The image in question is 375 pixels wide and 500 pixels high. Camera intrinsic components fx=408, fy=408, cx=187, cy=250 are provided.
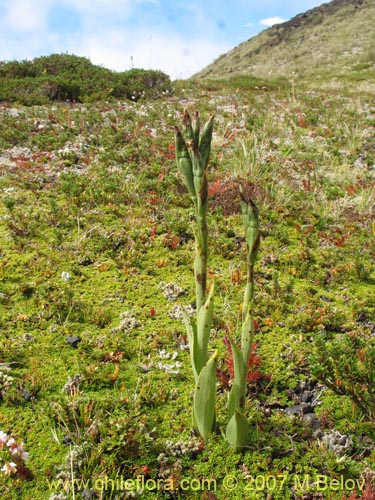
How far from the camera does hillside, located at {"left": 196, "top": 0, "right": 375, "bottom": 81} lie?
3672cm

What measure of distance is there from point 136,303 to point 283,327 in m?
1.82

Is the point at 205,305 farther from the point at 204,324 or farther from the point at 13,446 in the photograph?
the point at 13,446

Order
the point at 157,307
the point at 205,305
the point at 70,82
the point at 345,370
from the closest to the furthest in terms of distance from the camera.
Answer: the point at 205,305 → the point at 345,370 → the point at 157,307 → the point at 70,82

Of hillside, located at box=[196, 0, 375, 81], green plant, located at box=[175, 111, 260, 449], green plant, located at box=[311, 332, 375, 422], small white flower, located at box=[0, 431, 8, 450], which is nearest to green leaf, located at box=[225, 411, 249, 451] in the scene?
green plant, located at box=[175, 111, 260, 449]

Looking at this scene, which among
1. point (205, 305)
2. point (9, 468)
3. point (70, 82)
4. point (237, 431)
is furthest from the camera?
point (70, 82)

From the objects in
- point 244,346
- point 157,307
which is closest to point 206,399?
point 244,346

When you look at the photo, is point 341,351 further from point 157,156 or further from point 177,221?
point 157,156

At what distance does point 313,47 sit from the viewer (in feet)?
161

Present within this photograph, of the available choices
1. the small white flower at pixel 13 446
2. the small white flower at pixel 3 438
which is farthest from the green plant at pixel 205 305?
the small white flower at pixel 3 438

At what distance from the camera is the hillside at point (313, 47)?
3672 cm

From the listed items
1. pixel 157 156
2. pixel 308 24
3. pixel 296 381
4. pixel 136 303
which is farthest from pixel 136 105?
pixel 308 24

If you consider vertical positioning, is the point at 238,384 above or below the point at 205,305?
below

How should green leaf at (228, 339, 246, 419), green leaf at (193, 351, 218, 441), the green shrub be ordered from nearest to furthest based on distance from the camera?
green leaf at (228, 339, 246, 419) → green leaf at (193, 351, 218, 441) → the green shrub

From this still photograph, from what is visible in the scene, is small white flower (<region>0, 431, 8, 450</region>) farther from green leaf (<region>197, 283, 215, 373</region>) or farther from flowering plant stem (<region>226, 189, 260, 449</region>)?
flowering plant stem (<region>226, 189, 260, 449</region>)
